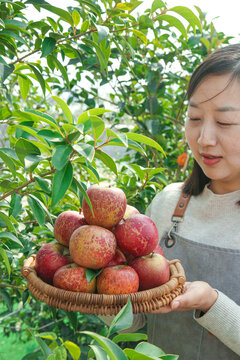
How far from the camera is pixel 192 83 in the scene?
1319mm

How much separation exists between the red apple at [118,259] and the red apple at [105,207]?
9cm

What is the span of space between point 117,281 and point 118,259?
6.3 inches

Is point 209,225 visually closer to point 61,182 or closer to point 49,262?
point 49,262

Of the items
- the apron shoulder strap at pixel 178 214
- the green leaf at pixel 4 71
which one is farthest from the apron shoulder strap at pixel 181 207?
the green leaf at pixel 4 71

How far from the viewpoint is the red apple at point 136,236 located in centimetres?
108

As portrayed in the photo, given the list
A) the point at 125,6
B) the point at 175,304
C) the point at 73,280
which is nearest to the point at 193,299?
the point at 175,304

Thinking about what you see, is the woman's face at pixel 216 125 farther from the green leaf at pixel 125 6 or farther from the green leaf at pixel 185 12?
the green leaf at pixel 125 6

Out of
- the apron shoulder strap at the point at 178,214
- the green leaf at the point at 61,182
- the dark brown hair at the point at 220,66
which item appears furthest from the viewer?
the apron shoulder strap at the point at 178,214

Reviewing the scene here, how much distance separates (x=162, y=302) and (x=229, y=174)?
1.76 ft

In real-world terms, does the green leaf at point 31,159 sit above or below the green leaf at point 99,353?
above

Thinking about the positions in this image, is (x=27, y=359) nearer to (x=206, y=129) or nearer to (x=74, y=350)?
(x=74, y=350)

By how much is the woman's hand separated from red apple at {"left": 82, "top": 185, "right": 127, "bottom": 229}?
0.98ft

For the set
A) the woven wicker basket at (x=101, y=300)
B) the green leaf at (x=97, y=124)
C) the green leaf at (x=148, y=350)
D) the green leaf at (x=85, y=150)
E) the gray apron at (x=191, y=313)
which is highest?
the green leaf at (x=97, y=124)

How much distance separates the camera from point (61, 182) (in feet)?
2.56
